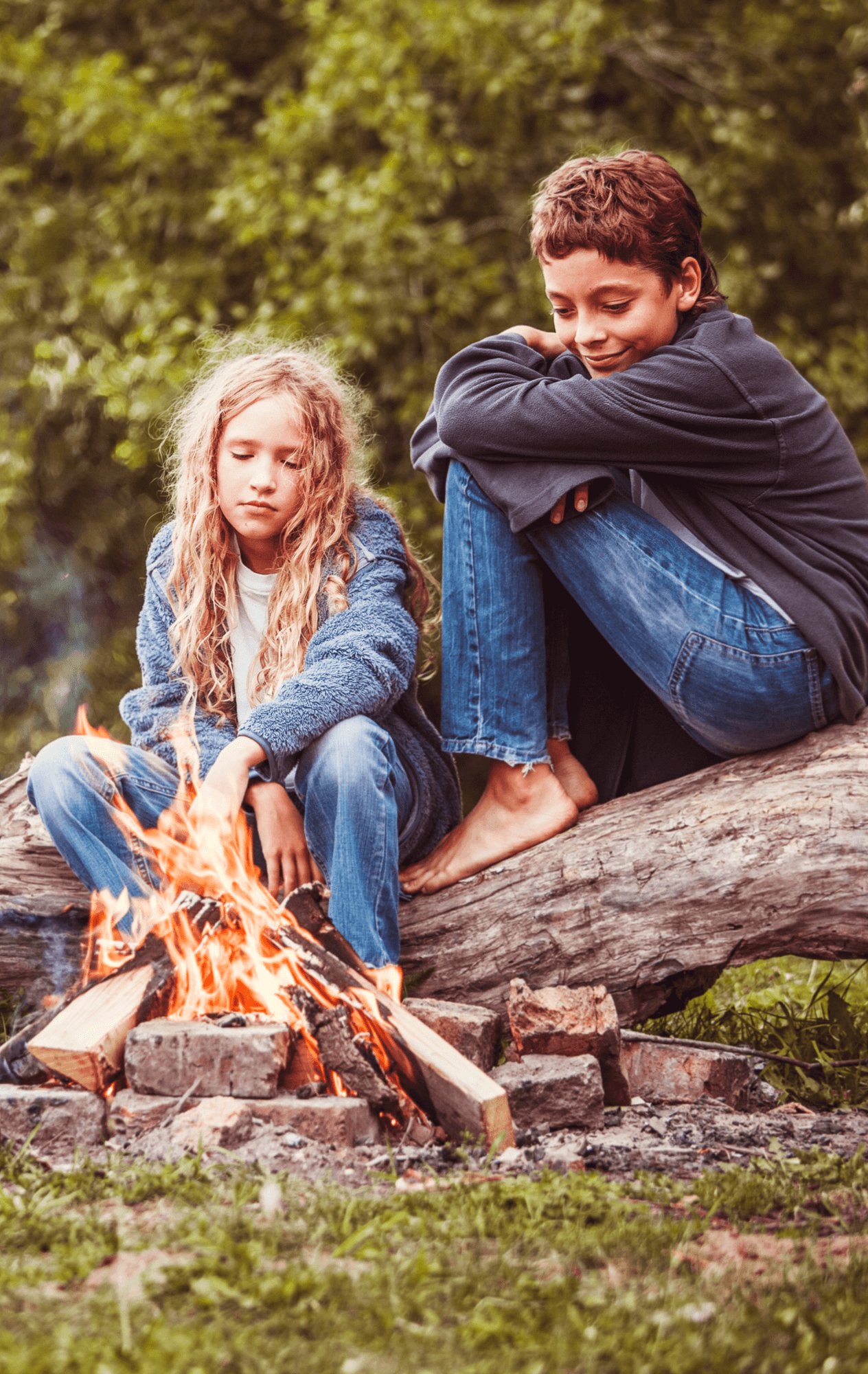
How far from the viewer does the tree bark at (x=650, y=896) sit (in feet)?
8.87

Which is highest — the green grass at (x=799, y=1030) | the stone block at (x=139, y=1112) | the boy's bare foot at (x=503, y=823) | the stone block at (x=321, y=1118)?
the boy's bare foot at (x=503, y=823)

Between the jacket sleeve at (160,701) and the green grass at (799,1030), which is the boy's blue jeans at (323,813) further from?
the green grass at (799,1030)

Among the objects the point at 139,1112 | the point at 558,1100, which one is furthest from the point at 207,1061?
the point at 558,1100

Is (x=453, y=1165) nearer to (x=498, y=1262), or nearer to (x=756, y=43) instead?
(x=498, y=1262)

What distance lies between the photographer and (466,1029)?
260 centimetres

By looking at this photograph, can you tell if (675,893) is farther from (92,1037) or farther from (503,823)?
(92,1037)

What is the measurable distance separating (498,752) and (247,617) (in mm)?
767

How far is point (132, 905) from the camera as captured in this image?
275cm

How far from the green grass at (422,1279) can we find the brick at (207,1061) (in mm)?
257

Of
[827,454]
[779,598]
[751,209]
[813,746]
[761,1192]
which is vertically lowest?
[761,1192]

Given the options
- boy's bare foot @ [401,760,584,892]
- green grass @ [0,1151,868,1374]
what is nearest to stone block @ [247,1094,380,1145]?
green grass @ [0,1151,868,1374]

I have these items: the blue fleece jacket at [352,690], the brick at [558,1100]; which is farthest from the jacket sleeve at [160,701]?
the brick at [558,1100]

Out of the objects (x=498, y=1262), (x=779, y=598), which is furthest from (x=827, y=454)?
(x=498, y=1262)

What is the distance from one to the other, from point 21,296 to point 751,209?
14.3 ft
